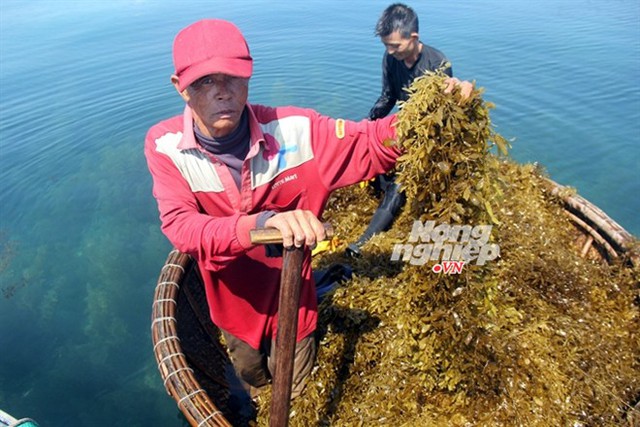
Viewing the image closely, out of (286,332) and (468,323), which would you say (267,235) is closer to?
(286,332)

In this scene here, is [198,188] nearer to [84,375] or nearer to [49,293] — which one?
[84,375]

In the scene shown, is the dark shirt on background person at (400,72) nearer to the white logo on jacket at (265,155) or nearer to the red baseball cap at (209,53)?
the white logo on jacket at (265,155)

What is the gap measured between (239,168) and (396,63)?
11.6 feet

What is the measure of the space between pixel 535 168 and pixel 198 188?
5.13 m

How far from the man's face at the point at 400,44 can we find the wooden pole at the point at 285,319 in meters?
3.55

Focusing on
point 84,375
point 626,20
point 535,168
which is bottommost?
point 84,375

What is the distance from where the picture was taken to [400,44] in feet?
16.5

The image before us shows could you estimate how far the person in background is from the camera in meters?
4.99

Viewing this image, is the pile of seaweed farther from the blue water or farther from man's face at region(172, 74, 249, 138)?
the blue water

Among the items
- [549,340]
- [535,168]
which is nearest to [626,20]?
[535,168]

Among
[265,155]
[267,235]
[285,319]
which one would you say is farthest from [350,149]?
[285,319]

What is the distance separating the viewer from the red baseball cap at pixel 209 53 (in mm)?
2381

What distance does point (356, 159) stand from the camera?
10.1ft

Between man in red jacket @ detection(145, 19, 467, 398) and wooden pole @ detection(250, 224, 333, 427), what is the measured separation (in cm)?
7
